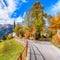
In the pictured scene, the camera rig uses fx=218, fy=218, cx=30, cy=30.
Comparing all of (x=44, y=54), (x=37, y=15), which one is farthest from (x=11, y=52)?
(x=37, y=15)

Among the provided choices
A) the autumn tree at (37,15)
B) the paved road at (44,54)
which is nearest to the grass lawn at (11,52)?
the paved road at (44,54)

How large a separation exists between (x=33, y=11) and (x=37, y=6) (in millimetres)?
2298

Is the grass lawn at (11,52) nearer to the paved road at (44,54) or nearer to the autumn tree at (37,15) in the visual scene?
the paved road at (44,54)

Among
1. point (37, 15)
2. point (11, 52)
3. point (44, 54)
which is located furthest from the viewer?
point (37, 15)

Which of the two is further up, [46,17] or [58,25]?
[46,17]

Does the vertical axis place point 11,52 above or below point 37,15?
below

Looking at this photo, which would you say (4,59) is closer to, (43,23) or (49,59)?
(49,59)

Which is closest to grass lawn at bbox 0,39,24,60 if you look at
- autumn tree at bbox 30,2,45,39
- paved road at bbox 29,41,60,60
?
paved road at bbox 29,41,60,60

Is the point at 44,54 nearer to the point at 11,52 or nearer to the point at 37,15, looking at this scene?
the point at 11,52

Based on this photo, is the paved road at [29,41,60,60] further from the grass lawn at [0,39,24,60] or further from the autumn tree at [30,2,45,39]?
the autumn tree at [30,2,45,39]

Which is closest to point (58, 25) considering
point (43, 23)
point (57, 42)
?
point (57, 42)

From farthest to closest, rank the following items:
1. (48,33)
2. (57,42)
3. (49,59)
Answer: (48,33)
(57,42)
(49,59)

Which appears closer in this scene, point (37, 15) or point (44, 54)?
point (44, 54)

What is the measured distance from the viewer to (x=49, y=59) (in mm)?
20250
